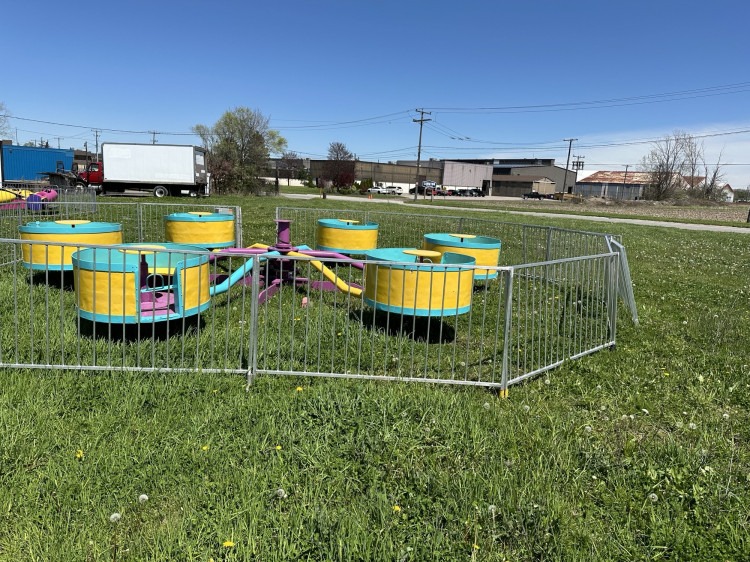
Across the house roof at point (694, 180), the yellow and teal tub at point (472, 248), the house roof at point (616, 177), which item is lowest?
the yellow and teal tub at point (472, 248)

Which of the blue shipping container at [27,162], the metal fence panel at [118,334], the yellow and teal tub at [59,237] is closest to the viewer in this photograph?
the metal fence panel at [118,334]

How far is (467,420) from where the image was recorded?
3.98m

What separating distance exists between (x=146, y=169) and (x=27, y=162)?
773 inches

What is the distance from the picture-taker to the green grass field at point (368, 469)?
2.74 metres

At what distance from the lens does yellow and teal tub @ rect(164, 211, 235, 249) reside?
9.47 metres

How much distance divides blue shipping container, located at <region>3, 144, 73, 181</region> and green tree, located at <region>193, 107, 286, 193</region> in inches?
504

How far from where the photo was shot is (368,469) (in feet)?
11.0

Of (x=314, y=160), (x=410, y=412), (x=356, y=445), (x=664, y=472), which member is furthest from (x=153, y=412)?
(x=314, y=160)

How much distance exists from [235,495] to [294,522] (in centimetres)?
43

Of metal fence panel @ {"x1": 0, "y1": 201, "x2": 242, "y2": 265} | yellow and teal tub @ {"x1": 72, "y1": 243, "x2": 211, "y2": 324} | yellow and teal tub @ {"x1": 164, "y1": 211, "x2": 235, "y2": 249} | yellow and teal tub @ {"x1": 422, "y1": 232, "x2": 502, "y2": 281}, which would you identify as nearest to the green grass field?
yellow and teal tub @ {"x1": 72, "y1": 243, "x2": 211, "y2": 324}

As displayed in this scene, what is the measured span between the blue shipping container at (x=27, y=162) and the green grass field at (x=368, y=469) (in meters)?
45.9

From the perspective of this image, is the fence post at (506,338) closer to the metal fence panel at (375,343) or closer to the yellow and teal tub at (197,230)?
the metal fence panel at (375,343)

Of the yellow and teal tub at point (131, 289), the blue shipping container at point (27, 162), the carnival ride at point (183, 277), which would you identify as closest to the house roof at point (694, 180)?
the blue shipping container at point (27, 162)

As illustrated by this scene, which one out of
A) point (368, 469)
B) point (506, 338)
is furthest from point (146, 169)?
point (368, 469)
